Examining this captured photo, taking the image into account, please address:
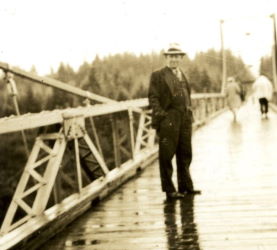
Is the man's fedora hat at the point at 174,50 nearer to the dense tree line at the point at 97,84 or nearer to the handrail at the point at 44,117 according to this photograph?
the handrail at the point at 44,117

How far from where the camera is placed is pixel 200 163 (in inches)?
405

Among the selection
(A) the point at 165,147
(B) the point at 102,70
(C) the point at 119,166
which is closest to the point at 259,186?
(A) the point at 165,147

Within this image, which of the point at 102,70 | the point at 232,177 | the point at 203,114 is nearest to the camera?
the point at 232,177

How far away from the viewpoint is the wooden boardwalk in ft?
16.1

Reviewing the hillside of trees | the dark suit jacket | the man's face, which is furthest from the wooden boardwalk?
the hillside of trees

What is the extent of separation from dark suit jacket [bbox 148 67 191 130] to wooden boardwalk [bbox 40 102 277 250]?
0.96 meters

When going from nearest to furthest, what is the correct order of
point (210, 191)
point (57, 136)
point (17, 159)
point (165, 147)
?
1. point (57, 136)
2. point (165, 147)
3. point (210, 191)
4. point (17, 159)

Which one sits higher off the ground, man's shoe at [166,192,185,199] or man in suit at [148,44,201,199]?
man in suit at [148,44,201,199]

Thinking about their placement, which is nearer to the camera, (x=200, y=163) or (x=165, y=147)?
(x=165, y=147)

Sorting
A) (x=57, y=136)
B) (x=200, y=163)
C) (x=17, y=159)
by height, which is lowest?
(x=17, y=159)

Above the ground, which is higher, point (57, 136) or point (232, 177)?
point (57, 136)

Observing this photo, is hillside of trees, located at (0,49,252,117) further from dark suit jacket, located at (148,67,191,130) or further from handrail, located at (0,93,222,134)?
dark suit jacket, located at (148,67,191,130)

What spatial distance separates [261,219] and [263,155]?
17.5ft

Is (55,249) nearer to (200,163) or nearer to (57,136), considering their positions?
(57,136)
